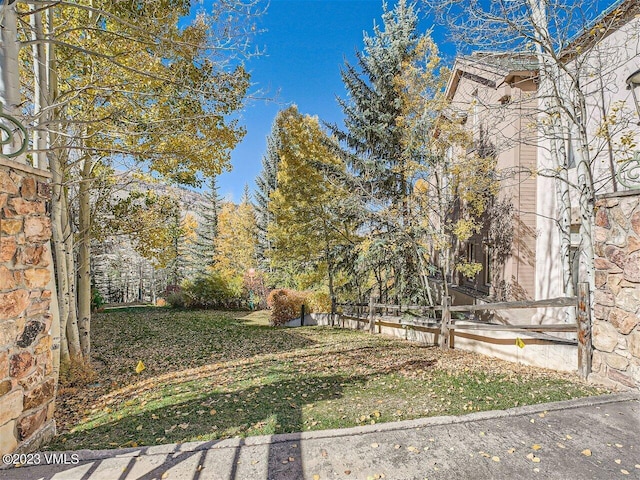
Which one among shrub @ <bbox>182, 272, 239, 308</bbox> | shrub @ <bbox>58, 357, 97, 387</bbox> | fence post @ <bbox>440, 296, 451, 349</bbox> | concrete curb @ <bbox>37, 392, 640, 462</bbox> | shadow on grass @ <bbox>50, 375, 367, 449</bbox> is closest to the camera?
concrete curb @ <bbox>37, 392, 640, 462</bbox>

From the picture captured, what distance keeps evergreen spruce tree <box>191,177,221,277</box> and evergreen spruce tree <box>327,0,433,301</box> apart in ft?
59.4

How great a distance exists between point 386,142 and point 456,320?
6.04 metres

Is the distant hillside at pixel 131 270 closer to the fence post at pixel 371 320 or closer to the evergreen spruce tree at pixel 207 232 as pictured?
the evergreen spruce tree at pixel 207 232

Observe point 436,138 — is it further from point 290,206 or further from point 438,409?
point 438,409

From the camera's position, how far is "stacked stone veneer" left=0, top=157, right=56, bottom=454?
2783mm

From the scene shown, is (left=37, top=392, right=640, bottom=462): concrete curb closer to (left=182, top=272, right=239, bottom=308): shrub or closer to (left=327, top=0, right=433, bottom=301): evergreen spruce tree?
(left=327, top=0, right=433, bottom=301): evergreen spruce tree

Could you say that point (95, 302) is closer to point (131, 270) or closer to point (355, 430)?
point (131, 270)

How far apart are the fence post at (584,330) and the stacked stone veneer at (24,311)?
635 centimetres

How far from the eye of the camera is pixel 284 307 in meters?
13.8

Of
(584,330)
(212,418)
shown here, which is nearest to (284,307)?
(212,418)

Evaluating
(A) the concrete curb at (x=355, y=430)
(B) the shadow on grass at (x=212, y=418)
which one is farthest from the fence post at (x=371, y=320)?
(A) the concrete curb at (x=355, y=430)

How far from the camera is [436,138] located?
880 centimetres

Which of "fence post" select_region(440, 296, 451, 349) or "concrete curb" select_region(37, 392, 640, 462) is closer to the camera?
"concrete curb" select_region(37, 392, 640, 462)

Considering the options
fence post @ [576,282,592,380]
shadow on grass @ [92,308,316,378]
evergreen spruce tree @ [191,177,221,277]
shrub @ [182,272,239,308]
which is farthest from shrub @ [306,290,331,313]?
evergreen spruce tree @ [191,177,221,277]
